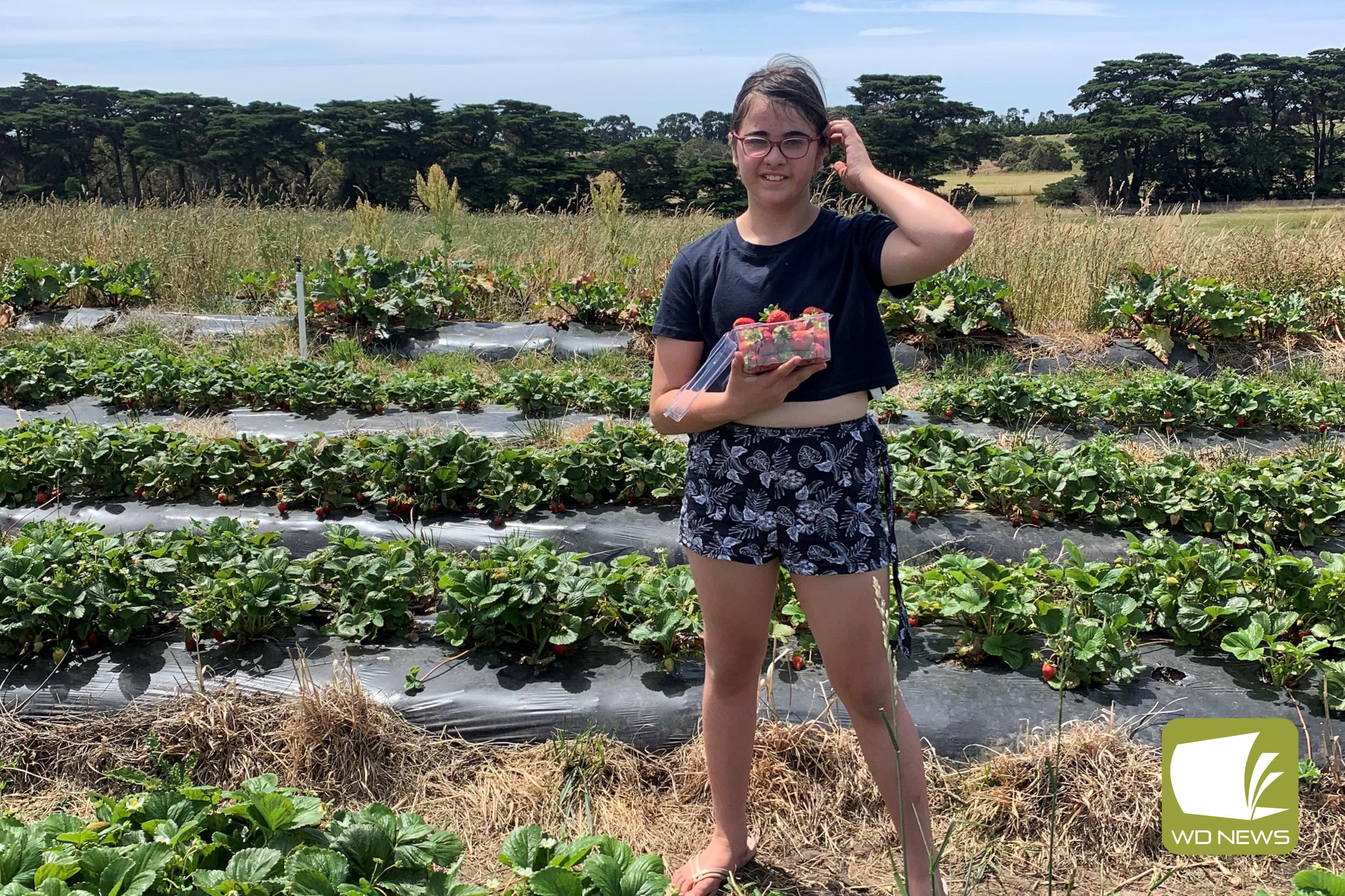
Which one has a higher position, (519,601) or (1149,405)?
(1149,405)

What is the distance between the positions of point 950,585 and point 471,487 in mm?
2165

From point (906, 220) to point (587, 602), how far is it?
177 cm

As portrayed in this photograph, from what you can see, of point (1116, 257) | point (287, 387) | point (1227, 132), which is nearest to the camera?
point (287, 387)

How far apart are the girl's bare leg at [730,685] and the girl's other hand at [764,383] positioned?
356mm

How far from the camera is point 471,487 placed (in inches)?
176

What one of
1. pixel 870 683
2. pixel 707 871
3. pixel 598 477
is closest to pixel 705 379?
pixel 870 683

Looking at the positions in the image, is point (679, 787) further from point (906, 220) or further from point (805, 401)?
point (906, 220)

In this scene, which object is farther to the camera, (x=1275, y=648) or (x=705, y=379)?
(x=1275, y=648)

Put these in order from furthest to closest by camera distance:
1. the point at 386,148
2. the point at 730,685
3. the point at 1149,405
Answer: the point at 386,148 < the point at 1149,405 < the point at 730,685

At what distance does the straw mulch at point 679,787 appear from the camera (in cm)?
254

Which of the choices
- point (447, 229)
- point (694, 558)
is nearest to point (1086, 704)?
point (694, 558)

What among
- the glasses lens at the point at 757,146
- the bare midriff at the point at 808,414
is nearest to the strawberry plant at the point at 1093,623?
the bare midriff at the point at 808,414

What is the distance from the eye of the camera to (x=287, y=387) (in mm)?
6266

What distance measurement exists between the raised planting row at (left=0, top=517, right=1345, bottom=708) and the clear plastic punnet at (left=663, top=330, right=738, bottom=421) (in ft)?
3.87
